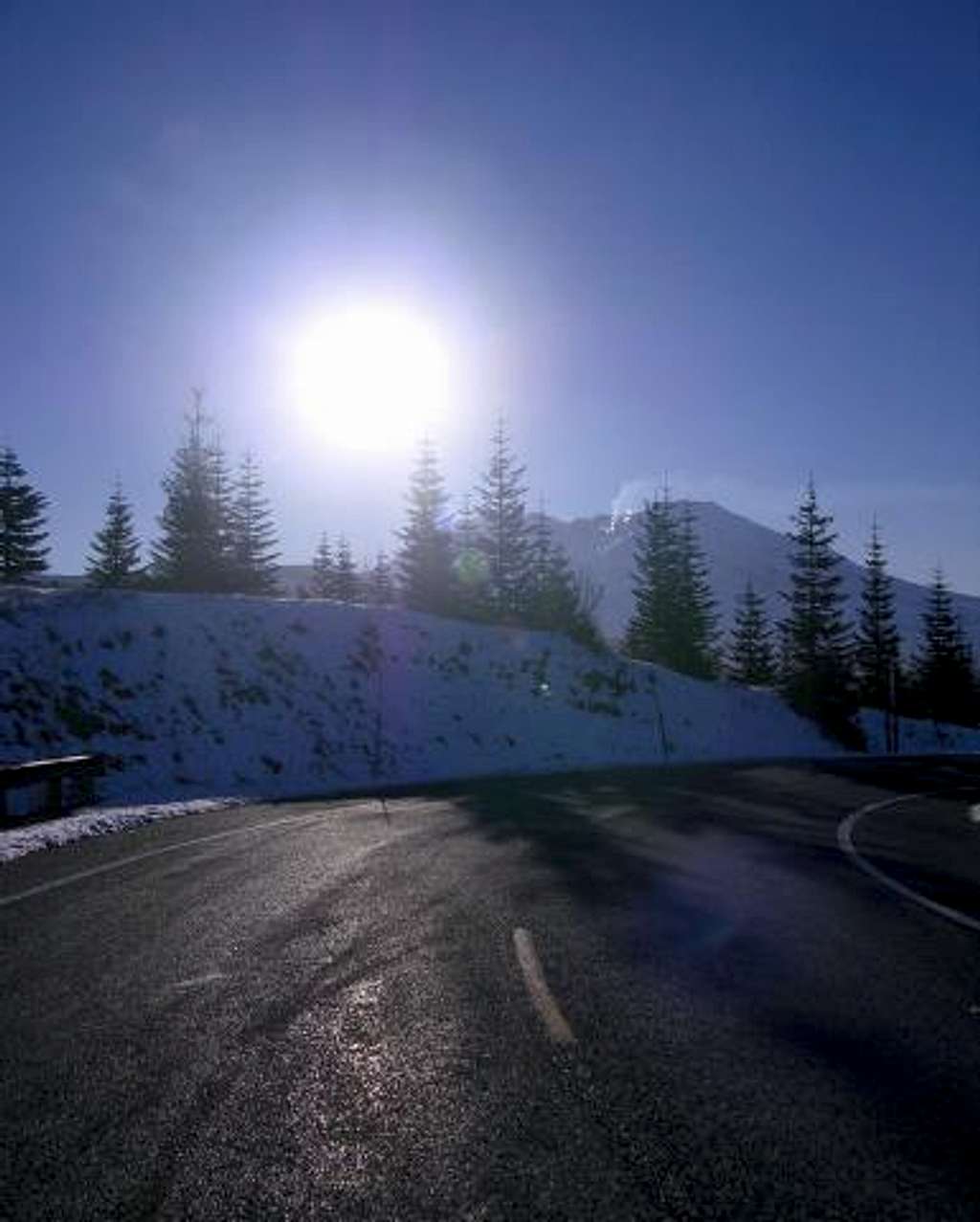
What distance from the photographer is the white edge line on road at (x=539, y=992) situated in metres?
6.07

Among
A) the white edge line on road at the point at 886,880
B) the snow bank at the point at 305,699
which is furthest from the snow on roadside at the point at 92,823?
the white edge line on road at the point at 886,880

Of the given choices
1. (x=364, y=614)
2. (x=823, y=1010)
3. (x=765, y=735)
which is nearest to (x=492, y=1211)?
(x=823, y=1010)

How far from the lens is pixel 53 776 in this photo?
18891mm

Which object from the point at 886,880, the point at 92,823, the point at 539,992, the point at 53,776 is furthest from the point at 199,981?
the point at 53,776

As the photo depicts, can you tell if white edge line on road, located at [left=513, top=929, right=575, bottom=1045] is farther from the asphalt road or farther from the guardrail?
the guardrail

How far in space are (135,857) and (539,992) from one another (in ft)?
23.6

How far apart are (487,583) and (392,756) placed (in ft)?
87.5

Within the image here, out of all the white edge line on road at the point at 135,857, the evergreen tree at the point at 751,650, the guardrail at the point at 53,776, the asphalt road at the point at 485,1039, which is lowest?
the asphalt road at the point at 485,1039

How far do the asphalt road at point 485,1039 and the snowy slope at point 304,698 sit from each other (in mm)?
13493

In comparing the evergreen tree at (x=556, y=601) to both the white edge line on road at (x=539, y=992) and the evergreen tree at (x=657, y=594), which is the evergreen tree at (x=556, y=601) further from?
the white edge line on road at (x=539, y=992)

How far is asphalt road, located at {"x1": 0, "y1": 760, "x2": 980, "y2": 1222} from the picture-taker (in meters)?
4.23

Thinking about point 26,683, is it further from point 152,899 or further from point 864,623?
point 864,623

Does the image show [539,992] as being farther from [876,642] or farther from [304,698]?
[876,642]

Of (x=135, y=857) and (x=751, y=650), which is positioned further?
(x=751, y=650)
